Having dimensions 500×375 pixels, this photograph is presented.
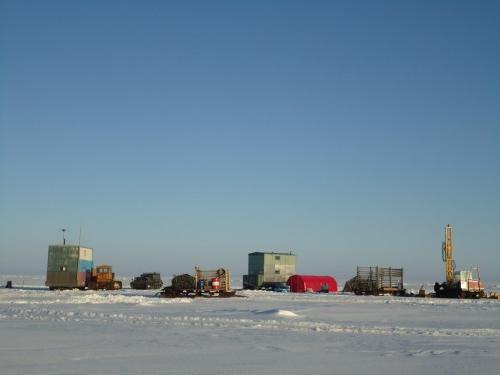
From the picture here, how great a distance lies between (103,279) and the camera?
51.3 metres

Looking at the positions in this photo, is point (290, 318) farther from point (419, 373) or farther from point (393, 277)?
point (393, 277)

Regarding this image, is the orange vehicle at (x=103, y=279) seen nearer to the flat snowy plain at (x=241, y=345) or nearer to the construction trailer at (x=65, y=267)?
the construction trailer at (x=65, y=267)

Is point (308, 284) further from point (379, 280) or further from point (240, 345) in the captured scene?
point (240, 345)

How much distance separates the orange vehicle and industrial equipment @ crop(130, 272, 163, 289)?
2082mm

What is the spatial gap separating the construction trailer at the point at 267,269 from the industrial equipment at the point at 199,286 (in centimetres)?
1935

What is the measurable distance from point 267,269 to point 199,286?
22.1 m

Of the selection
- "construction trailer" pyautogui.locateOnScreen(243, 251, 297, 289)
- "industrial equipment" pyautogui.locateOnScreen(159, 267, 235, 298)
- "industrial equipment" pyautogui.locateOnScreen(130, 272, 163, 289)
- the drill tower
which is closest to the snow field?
"industrial equipment" pyautogui.locateOnScreen(159, 267, 235, 298)

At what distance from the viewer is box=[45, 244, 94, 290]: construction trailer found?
1890 inches

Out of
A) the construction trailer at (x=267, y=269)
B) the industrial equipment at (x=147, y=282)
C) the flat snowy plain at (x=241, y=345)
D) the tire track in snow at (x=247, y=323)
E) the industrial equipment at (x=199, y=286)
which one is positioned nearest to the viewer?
the flat snowy plain at (x=241, y=345)

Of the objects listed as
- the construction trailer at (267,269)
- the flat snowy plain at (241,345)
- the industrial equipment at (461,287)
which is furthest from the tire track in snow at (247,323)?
the construction trailer at (267,269)

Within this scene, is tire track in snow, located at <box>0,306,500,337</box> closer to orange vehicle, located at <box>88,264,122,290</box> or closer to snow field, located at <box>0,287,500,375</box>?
snow field, located at <box>0,287,500,375</box>

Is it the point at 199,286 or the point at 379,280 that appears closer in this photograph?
the point at 199,286

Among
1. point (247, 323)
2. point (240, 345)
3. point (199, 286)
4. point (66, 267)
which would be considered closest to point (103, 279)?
point (66, 267)

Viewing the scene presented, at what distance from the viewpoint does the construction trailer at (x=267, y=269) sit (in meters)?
59.7
